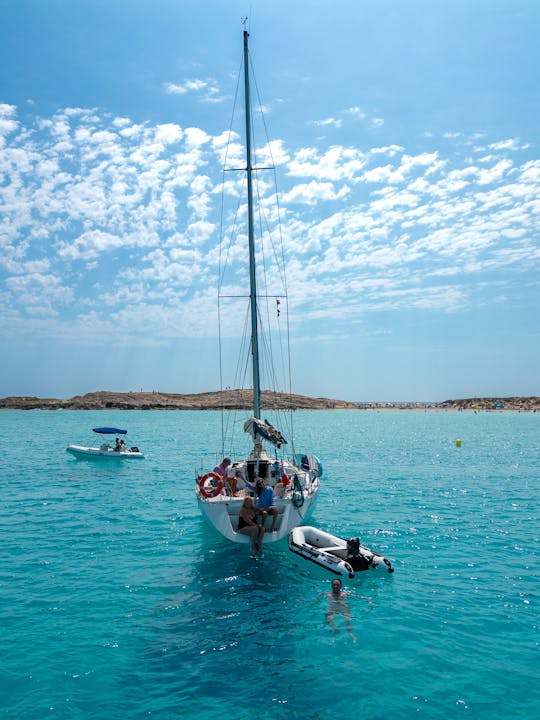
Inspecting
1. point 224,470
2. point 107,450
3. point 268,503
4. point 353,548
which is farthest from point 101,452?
point 353,548

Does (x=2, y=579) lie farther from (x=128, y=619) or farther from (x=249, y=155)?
(x=249, y=155)

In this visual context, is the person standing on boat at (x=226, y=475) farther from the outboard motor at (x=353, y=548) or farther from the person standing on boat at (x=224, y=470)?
the outboard motor at (x=353, y=548)

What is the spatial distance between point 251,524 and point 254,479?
12.2ft

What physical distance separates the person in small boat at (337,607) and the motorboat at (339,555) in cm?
93

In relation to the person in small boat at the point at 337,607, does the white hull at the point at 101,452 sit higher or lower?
higher

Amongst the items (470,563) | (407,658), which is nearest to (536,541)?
(470,563)

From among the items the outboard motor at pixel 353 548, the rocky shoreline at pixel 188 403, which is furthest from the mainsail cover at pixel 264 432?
the rocky shoreline at pixel 188 403

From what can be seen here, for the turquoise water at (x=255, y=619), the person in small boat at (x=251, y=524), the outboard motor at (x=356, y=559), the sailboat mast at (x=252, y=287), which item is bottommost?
the turquoise water at (x=255, y=619)

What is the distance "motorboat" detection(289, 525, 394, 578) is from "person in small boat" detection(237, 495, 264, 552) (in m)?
1.07

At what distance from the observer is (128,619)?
36.9ft

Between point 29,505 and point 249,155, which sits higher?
point 249,155

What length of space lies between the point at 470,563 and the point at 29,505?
1800 cm

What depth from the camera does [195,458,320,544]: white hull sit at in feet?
48.8

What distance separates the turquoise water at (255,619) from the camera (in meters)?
8.42
